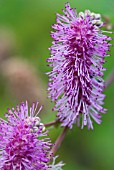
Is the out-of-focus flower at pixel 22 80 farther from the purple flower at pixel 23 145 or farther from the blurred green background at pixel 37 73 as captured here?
the purple flower at pixel 23 145

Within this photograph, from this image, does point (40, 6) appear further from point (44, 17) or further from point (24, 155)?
point (24, 155)

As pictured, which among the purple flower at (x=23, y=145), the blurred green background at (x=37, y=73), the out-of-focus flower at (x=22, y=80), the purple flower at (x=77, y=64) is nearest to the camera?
the purple flower at (x=23, y=145)

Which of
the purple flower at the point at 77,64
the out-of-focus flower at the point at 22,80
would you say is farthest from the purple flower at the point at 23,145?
the out-of-focus flower at the point at 22,80

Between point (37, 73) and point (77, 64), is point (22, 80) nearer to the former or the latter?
point (37, 73)

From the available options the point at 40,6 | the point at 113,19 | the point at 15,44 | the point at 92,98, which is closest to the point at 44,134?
the point at 92,98

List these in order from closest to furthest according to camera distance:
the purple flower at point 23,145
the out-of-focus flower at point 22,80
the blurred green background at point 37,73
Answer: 1. the purple flower at point 23,145
2. the blurred green background at point 37,73
3. the out-of-focus flower at point 22,80

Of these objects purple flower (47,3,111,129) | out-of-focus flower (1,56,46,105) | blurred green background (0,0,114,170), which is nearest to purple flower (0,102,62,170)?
purple flower (47,3,111,129)
